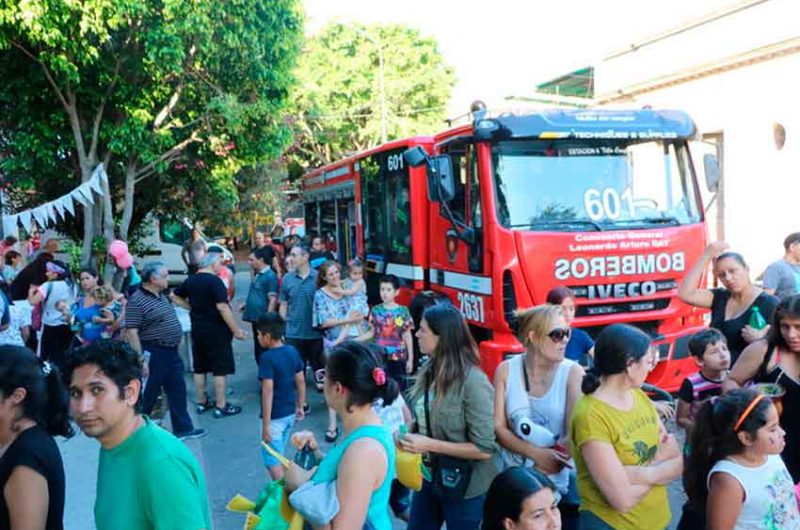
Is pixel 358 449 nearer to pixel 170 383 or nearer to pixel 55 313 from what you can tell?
pixel 170 383

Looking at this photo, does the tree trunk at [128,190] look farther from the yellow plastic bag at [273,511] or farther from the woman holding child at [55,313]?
the yellow plastic bag at [273,511]

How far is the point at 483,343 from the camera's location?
6.00 m

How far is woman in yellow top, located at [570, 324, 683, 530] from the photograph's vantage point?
244 centimetres

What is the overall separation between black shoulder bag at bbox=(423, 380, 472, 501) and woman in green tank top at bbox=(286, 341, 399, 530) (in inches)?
25.0

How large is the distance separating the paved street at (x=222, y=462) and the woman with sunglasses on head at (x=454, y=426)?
162cm

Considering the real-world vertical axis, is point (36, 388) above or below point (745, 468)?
above

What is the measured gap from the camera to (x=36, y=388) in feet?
7.93

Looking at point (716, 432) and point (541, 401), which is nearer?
point (716, 432)

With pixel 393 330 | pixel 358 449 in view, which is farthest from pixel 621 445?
pixel 393 330

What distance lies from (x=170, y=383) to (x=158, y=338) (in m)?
0.44

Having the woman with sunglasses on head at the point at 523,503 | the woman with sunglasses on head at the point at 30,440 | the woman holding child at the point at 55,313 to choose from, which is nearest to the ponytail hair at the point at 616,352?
the woman with sunglasses on head at the point at 523,503

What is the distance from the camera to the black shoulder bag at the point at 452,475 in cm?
294

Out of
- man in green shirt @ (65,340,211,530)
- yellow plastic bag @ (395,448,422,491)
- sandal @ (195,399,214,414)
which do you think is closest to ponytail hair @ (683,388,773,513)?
yellow plastic bag @ (395,448,422,491)

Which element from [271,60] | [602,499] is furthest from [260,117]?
[602,499]
